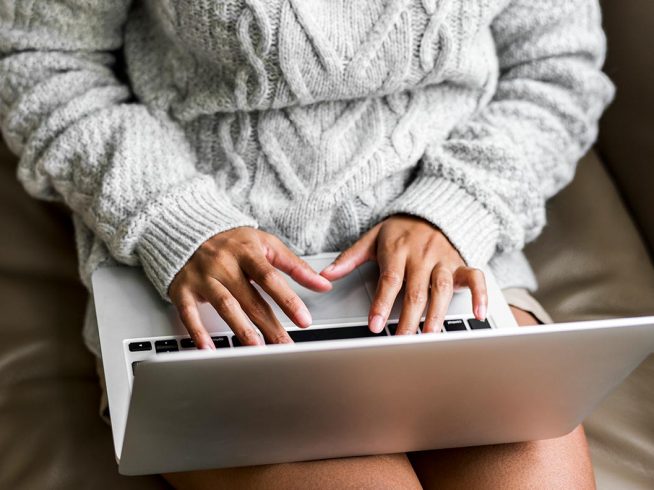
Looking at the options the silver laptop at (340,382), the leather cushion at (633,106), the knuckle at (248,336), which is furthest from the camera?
the leather cushion at (633,106)

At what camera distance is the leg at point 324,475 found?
72cm

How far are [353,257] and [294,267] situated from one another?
2.9 inches

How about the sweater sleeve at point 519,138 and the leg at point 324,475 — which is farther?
the sweater sleeve at point 519,138

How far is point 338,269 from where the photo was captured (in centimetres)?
Result: 82

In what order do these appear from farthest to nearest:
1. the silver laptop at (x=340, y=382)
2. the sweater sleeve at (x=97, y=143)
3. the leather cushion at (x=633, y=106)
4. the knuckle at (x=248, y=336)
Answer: the leather cushion at (x=633, y=106), the sweater sleeve at (x=97, y=143), the knuckle at (x=248, y=336), the silver laptop at (x=340, y=382)

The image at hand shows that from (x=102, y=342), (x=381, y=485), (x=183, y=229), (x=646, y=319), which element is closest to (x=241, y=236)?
(x=183, y=229)

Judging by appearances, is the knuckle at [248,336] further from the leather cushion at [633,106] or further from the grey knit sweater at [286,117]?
the leather cushion at [633,106]

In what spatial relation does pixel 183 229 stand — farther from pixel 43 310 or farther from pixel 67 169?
pixel 43 310

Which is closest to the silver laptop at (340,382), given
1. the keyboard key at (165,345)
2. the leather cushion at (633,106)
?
the keyboard key at (165,345)

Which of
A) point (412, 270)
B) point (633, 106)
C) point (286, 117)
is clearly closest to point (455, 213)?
point (412, 270)

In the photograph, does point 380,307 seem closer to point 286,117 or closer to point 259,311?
point 259,311

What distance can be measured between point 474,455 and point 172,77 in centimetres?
50

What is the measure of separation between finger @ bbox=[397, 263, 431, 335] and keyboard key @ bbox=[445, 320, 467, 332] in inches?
1.3

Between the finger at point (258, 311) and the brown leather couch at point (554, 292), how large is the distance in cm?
22
